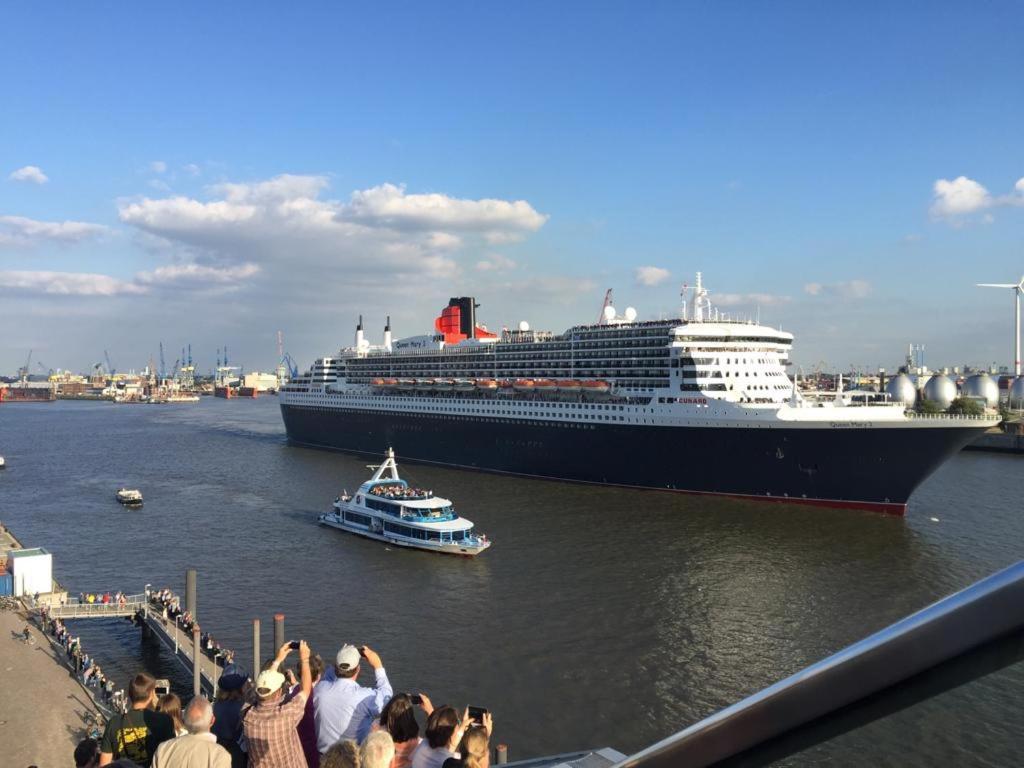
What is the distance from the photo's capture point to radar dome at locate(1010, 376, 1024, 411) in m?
70.1

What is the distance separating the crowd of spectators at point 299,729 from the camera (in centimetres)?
347

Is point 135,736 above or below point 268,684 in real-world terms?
below

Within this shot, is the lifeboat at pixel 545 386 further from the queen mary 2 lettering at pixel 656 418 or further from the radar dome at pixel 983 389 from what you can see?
the radar dome at pixel 983 389

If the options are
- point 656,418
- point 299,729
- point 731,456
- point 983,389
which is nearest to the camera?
point 299,729

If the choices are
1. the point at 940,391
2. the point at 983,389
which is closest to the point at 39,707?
the point at 940,391

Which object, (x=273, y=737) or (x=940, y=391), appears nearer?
(x=273, y=737)

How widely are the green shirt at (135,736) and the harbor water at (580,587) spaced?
14.4ft

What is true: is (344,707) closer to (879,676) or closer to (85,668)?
(879,676)

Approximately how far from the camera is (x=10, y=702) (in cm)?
1217

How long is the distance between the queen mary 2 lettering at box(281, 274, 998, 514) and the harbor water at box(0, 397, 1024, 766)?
1210 mm

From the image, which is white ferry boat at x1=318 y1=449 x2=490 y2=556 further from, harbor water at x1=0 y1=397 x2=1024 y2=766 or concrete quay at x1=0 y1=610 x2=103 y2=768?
concrete quay at x1=0 y1=610 x2=103 y2=768

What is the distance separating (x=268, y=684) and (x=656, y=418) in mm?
27164

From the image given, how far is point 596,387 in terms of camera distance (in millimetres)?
34375

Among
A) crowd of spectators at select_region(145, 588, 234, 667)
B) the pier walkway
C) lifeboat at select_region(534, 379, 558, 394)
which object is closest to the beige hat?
crowd of spectators at select_region(145, 588, 234, 667)
